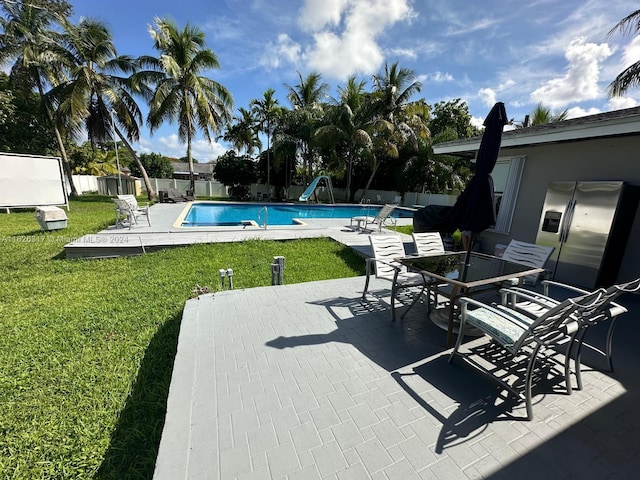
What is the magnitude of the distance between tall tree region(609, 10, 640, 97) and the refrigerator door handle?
10972mm

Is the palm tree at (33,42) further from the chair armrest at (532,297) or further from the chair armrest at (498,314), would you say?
the chair armrest at (532,297)

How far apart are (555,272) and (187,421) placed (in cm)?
676

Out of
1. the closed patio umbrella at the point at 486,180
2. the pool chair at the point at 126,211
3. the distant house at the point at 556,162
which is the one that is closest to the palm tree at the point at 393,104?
the distant house at the point at 556,162

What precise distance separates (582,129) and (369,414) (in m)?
5.96

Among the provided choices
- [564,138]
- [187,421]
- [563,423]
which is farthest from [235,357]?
[564,138]

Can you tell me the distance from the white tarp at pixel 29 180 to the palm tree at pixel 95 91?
17.5ft

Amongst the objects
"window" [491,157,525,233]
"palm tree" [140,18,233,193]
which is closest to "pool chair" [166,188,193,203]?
"palm tree" [140,18,233,193]

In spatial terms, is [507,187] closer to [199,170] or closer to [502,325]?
[502,325]

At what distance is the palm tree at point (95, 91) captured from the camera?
48.2 feet

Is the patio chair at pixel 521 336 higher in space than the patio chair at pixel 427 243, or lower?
lower

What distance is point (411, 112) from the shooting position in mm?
19688

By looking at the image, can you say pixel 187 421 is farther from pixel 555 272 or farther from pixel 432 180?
pixel 432 180

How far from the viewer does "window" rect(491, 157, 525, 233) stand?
658cm

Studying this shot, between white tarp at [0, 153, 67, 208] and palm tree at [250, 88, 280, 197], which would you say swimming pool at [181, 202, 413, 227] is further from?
palm tree at [250, 88, 280, 197]
